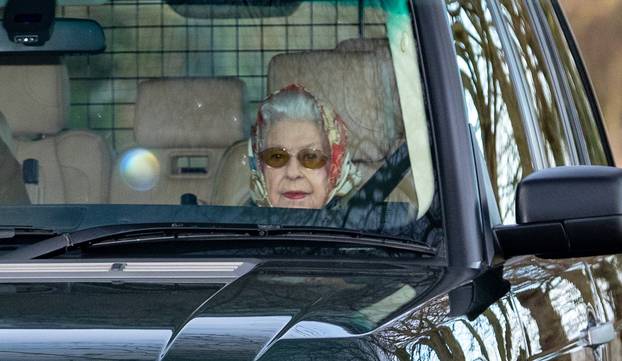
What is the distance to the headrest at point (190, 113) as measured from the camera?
479cm

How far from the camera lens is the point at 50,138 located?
4.89 metres

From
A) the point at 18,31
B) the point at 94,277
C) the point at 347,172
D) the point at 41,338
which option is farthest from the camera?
the point at 18,31

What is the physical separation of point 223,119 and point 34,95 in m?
0.50

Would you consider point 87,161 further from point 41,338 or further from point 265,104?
point 41,338

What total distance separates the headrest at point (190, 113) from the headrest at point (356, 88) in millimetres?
113

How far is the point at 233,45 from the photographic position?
15.8 ft

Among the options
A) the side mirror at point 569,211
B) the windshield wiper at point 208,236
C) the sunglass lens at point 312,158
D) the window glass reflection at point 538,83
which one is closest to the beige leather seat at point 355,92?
the sunglass lens at point 312,158

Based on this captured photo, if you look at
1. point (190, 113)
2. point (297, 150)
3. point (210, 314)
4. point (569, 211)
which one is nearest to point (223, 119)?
point (190, 113)

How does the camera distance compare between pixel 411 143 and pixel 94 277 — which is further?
pixel 411 143

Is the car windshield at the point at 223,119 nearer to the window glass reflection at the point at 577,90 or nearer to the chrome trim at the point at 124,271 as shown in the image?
the chrome trim at the point at 124,271

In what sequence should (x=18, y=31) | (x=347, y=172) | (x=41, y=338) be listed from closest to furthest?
(x=41, y=338), (x=347, y=172), (x=18, y=31)

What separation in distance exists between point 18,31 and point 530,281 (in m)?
1.45

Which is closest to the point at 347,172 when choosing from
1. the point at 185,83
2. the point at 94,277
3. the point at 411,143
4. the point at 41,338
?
the point at 411,143

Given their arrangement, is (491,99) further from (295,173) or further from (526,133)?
(295,173)
